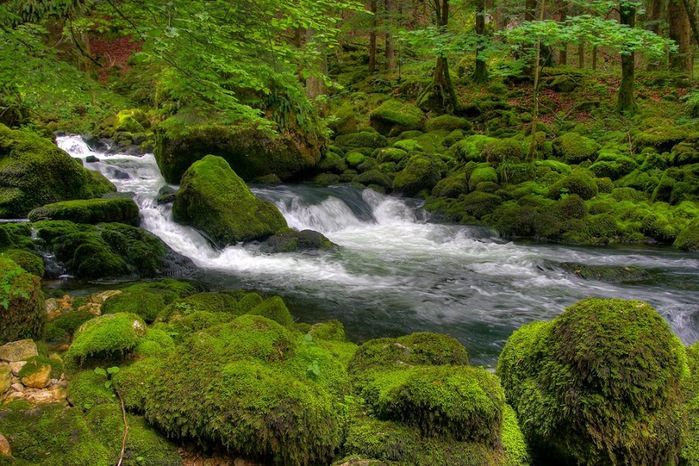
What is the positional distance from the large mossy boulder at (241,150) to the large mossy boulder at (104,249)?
5.39 meters

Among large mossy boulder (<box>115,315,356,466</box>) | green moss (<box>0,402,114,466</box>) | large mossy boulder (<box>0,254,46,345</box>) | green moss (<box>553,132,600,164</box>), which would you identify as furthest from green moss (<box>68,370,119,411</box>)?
green moss (<box>553,132,600,164</box>)

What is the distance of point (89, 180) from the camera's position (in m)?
11.2

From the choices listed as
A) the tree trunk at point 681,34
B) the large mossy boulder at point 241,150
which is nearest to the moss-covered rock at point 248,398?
the large mossy boulder at point 241,150

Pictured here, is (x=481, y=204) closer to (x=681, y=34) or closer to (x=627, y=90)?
(x=627, y=90)

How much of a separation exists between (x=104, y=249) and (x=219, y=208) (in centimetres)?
294

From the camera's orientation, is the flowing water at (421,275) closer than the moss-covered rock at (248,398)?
No

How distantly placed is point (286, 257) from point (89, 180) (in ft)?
17.8

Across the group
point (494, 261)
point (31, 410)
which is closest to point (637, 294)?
point (494, 261)

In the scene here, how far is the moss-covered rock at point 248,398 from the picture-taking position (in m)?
2.48

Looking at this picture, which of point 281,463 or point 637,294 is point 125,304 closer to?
point 281,463

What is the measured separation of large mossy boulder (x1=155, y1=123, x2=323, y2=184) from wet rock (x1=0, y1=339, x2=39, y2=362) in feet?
35.0

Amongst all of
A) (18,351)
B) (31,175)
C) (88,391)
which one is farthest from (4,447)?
(31,175)

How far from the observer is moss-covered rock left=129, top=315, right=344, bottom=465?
2.48 m

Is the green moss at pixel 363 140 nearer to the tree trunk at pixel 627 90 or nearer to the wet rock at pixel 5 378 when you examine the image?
the tree trunk at pixel 627 90
